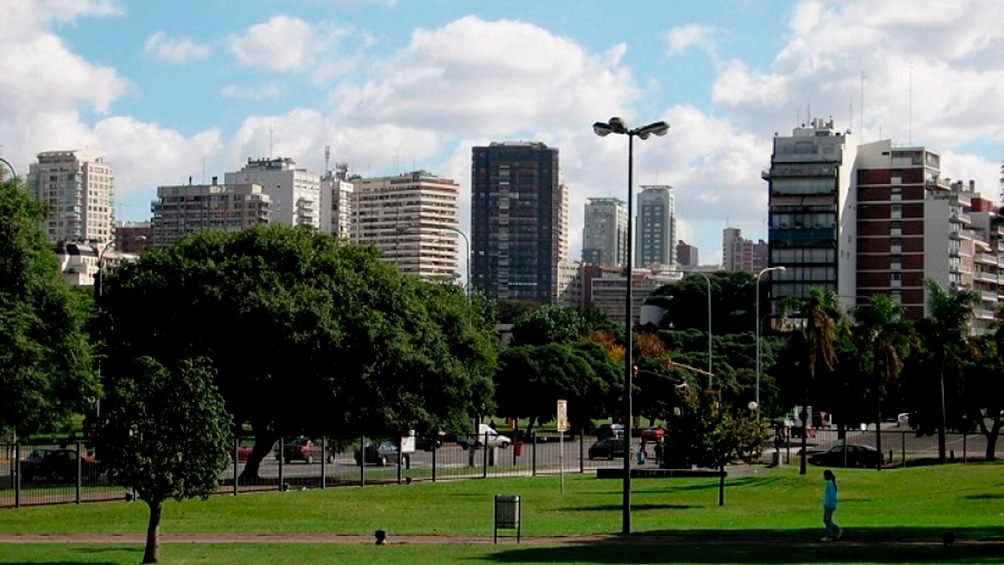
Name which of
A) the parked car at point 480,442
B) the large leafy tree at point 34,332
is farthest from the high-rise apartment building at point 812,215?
the large leafy tree at point 34,332

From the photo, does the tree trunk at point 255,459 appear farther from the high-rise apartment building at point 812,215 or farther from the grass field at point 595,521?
the high-rise apartment building at point 812,215

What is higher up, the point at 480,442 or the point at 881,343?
the point at 881,343

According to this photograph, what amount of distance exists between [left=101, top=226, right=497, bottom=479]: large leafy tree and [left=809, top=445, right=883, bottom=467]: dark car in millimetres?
19240

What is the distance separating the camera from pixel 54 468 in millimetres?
49344

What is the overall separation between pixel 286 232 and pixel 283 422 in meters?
7.92

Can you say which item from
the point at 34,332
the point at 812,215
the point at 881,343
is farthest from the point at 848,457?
the point at 812,215

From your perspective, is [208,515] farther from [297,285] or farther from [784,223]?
[784,223]

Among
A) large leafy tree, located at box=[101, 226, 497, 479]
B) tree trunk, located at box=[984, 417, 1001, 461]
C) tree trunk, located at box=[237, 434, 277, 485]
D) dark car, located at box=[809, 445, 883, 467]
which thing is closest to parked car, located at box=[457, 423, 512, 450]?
large leafy tree, located at box=[101, 226, 497, 479]

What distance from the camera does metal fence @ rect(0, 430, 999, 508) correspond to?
48.0 meters

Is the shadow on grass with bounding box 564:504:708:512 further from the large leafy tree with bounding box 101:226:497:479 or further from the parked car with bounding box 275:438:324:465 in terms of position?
the parked car with bounding box 275:438:324:465

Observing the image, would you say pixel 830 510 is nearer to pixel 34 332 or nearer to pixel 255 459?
pixel 34 332

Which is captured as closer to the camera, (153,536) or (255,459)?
(153,536)

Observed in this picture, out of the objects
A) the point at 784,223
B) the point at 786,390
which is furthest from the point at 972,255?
the point at 786,390

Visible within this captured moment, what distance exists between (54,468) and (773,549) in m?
25.9
